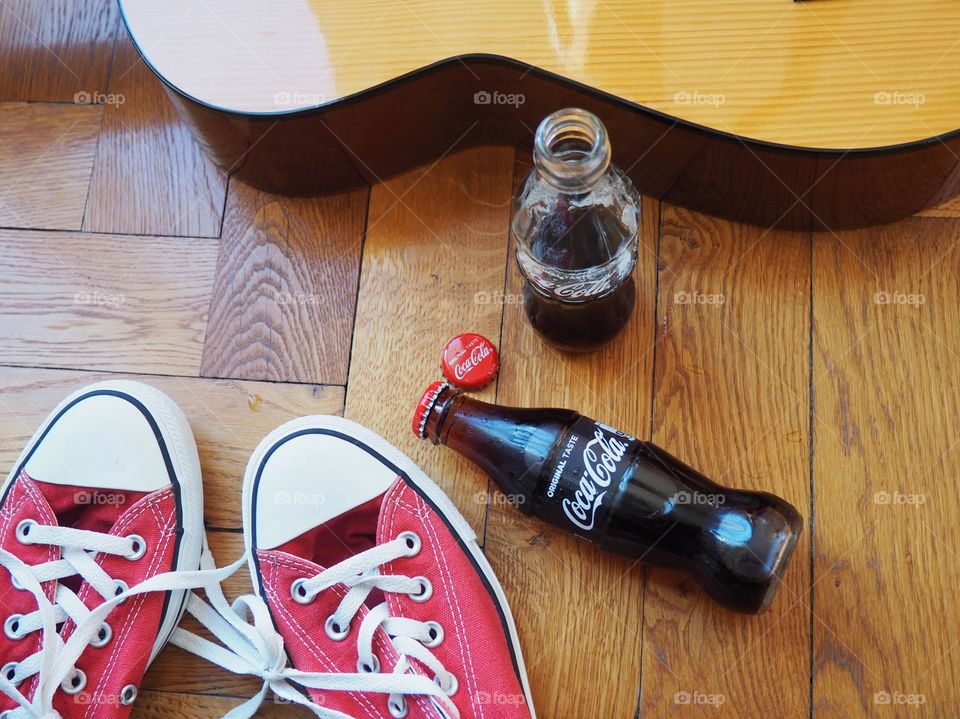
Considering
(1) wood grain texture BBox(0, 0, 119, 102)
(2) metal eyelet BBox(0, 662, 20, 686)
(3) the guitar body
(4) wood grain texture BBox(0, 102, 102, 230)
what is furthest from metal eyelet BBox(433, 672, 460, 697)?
(1) wood grain texture BBox(0, 0, 119, 102)

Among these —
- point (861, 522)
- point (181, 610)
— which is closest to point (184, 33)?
point (181, 610)

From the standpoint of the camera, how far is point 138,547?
101 centimetres

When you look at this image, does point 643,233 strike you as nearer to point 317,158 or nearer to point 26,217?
point 317,158

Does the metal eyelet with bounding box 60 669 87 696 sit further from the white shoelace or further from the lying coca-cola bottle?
the lying coca-cola bottle

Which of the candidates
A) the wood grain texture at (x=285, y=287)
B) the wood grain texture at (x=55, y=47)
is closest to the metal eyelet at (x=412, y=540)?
the wood grain texture at (x=285, y=287)

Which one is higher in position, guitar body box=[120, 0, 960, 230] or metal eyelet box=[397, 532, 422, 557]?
guitar body box=[120, 0, 960, 230]

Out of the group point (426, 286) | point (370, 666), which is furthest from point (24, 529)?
point (426, 286)

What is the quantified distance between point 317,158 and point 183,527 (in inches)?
18.1

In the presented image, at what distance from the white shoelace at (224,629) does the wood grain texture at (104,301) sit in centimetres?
23

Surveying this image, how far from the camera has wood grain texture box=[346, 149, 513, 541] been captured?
1057 millimetres

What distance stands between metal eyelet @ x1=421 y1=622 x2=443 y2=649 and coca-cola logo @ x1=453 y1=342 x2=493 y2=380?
0.93ft

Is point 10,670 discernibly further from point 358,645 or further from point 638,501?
point 638,501

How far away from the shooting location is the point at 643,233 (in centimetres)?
108

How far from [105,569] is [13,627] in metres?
0.12
